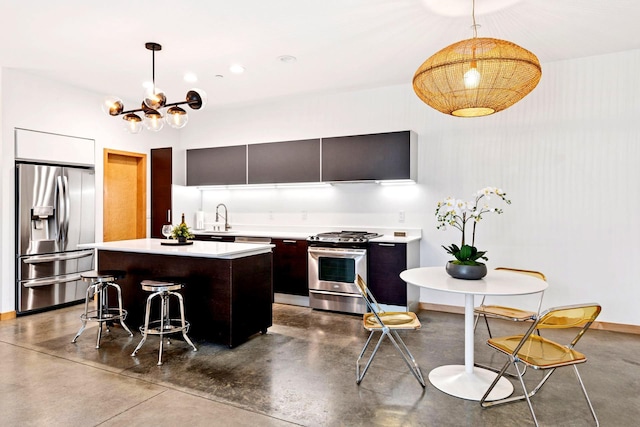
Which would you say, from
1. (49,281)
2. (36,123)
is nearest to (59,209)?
(49,281)

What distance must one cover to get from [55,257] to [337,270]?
3.44m

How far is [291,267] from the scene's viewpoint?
16.7 ft

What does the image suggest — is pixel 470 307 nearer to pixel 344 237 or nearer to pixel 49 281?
pixel 344 237

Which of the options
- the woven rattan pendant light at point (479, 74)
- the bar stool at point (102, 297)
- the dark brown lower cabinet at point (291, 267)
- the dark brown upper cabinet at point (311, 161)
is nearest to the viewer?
the woven rattan pendant light at point (479, 74)

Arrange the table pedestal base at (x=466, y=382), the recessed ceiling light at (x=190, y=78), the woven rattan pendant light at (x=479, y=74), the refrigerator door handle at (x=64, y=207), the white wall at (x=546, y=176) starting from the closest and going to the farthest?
the woven rattan pendant light at (x=479, y=74) < the table pedestal base at (x=466, y=382) < the white wall at (x=546, y=176) < the recessed ceiling light at (x=190, y=78) < the refrigerator door handle at (x=64, y=207)

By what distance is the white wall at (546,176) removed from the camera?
4.04 meters

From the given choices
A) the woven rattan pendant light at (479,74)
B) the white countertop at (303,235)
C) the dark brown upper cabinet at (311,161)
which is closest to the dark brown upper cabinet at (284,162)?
the dark brown upper cabinet at (311,161)

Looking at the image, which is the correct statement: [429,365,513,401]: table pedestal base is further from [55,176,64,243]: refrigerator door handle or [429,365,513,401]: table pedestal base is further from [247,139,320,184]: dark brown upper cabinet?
[55,176,64,243]: refrigerator door handle

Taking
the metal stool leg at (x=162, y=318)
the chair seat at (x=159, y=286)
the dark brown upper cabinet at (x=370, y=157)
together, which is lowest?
the metal stool leg at (x=162, y=318)

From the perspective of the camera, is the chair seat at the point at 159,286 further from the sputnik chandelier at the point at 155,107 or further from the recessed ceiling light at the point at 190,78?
the recessed ceiling light at the point at 190,78

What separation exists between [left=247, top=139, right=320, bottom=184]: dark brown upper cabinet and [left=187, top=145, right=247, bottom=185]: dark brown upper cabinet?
162mm

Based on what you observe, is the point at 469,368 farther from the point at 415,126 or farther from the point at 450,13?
the point at 415,126

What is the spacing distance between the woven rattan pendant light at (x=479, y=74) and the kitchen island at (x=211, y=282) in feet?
6.84

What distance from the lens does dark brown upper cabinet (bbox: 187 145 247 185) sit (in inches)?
229
